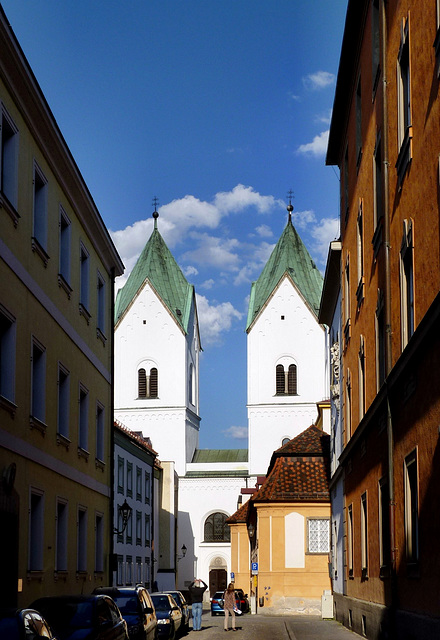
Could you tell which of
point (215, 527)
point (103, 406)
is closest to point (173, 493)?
point (215, 527)

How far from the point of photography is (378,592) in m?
19.6

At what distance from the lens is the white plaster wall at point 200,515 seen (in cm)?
8406

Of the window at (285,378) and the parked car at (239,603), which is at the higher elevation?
the window at (285,378)

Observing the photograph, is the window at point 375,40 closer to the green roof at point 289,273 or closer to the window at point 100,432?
the window at point 100,432

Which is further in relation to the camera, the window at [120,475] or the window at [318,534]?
the window at [120,475]

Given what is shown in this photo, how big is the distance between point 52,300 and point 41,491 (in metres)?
3.85

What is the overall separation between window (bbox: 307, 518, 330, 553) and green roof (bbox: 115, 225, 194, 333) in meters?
48.6

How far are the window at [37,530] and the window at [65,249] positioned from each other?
4829 mm

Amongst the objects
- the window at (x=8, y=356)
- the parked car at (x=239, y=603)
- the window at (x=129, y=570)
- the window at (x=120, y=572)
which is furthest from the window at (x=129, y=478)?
the window at (x=8, y=356)

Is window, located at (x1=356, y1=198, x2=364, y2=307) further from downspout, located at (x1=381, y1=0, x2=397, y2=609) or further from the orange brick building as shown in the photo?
downspout, located at (x1=381, y1=0, x2=397, y2=609)

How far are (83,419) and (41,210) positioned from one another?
6612mm

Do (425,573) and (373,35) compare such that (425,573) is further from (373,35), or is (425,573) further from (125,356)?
(125,356)

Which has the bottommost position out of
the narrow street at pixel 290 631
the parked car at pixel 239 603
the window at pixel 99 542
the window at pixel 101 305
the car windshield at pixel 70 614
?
the parked car at pixel 239 603

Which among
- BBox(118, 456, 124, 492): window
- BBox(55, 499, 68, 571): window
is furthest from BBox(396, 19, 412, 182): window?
BBox(118, 456, 124, 492): window
